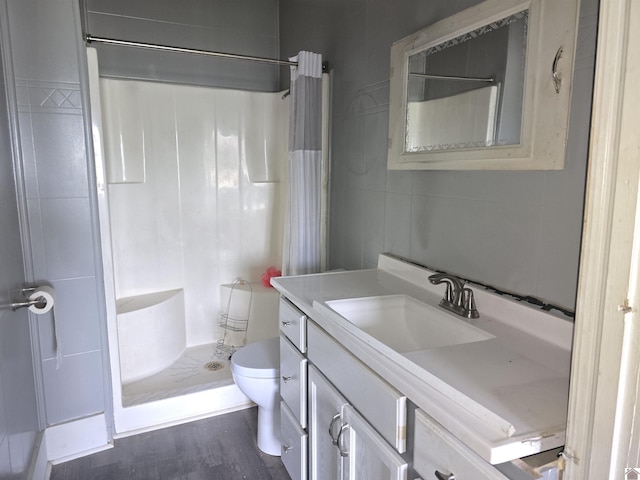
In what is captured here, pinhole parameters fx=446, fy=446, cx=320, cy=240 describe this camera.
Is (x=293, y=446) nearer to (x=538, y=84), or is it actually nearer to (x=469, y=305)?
(x=469, y=305)

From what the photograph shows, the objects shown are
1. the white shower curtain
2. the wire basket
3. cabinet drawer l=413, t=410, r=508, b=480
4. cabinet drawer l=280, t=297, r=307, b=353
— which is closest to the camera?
cabinet drawer l=413, t=410, r=508, b=480

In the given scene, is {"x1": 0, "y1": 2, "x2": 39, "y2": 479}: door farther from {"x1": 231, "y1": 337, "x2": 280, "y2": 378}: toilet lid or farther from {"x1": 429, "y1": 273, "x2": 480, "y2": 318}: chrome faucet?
{"x1": 429, "y1": 273, "x2": 480, "y2": 318}: chrome faucet

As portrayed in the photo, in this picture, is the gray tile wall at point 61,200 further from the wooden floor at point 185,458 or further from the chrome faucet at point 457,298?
the chrome faucet at point 457,298

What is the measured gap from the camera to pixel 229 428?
2.32m

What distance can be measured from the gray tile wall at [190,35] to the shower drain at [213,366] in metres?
1.82

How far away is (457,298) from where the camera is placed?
56.2 inches

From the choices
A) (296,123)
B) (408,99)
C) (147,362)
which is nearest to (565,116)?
(408,99)

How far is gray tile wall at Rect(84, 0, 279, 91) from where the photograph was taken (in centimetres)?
266

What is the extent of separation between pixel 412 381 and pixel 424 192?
91 centimetres

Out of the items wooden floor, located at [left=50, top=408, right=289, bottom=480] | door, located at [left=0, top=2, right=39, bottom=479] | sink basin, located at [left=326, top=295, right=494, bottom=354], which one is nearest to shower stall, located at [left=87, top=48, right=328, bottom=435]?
wooden floor, located at [left=50, top=408, right=289, bottom=480]

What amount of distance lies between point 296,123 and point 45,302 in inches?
53.5

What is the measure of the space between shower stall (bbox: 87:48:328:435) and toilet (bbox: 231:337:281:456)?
45 centimetres

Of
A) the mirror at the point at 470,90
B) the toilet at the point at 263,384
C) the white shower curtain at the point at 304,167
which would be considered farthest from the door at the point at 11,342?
the mirror at the point at 470,90

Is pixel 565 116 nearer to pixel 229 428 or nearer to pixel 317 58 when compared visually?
pixel 317 58
